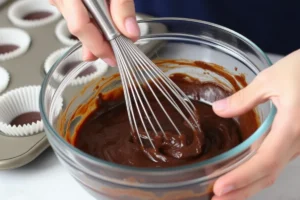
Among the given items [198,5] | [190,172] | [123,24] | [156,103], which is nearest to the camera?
[190,172]

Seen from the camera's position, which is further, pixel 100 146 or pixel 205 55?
pixel 205 55

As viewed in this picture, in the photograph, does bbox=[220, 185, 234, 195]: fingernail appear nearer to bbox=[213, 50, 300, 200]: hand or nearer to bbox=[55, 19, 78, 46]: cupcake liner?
bbox=[213, 50, 300, 200]: hand

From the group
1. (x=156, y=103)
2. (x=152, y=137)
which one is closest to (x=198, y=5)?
(x=156, y=103)

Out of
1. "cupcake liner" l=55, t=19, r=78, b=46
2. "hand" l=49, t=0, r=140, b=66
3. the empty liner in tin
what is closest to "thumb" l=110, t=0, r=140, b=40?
"hand" l=49, t=0, r=140, b=66

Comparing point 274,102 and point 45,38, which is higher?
point 274,102

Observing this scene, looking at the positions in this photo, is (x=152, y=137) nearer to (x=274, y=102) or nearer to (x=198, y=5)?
(x=274, y=102)

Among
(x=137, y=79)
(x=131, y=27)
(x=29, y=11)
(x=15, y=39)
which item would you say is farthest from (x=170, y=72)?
(x=29, y=11)
